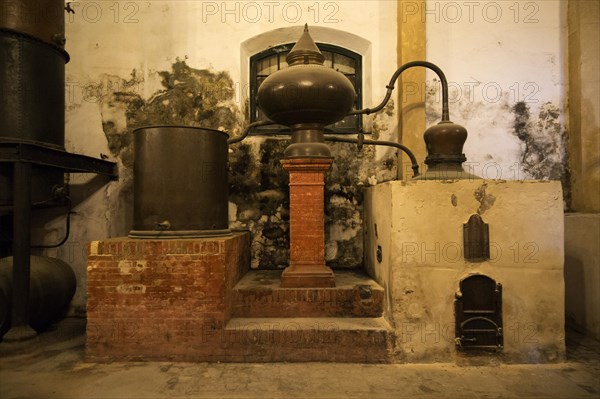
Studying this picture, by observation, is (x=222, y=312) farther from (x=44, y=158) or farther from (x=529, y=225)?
(x=529, y=225)

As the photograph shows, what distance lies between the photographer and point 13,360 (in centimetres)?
336

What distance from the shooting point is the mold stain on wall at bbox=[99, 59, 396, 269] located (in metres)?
5.22

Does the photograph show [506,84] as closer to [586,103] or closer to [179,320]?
[586,103]

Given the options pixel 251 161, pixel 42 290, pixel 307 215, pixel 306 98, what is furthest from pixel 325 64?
pixel 42 290

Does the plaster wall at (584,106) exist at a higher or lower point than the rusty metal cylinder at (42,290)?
higher

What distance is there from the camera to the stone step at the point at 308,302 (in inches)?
148

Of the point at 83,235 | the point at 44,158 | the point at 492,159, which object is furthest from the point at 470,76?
the point at 83,235

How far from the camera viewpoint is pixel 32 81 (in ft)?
13.1

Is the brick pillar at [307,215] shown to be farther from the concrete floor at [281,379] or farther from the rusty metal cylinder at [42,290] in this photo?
the rusty metal cylinder at [42,290]

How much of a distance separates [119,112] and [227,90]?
4.87 feet

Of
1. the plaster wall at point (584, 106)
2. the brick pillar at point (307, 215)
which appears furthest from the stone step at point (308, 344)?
the plaster wall at point (584, 106)

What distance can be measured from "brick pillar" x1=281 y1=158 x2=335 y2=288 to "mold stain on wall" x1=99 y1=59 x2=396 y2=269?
1.26 m

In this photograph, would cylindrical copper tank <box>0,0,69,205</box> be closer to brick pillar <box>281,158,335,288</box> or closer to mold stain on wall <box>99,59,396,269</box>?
mold stain on wall <box>99,59,396,269</box>

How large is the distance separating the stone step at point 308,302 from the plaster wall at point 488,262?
16.0 inches
